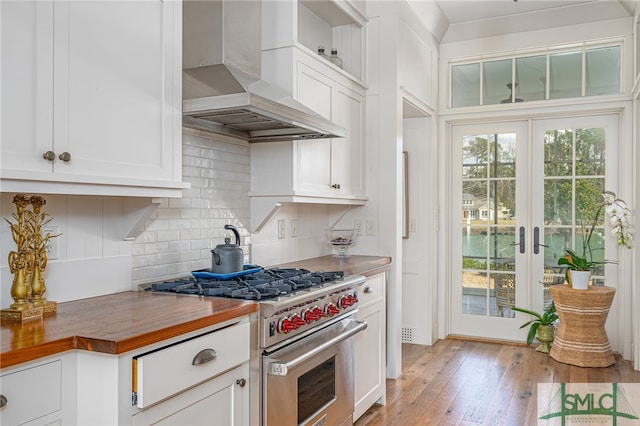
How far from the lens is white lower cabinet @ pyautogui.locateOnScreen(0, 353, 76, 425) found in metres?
1.17

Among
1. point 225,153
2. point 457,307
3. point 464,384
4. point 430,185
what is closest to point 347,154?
point 225,153

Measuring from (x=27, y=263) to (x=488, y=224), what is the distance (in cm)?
406

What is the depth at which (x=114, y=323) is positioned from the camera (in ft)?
4.94

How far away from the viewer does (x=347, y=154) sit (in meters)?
3.48

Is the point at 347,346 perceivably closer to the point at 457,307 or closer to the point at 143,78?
the point at 143,78

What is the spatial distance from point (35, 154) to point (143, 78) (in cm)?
55

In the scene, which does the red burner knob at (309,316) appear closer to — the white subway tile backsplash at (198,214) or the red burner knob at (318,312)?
the red burner knob at (318,312)

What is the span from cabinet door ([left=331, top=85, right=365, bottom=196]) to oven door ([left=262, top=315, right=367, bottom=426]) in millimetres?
1105

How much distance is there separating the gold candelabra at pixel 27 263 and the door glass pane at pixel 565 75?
4.22m

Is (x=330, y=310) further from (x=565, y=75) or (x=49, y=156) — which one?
(x=565, y=75)

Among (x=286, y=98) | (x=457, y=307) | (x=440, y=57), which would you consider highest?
(x=440, y=57)

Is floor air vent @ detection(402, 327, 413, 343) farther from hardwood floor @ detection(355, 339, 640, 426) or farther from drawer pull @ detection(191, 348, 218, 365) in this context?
drawer pull @ detection(191, 348, 218, 365)

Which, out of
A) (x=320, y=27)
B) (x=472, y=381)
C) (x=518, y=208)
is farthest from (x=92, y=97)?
(x=518, y=208)

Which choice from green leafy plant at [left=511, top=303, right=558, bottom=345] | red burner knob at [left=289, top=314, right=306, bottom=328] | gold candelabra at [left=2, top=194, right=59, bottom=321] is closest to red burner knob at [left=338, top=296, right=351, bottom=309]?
red burner knob at [left=289, top=314, right=306, bottom=328]
